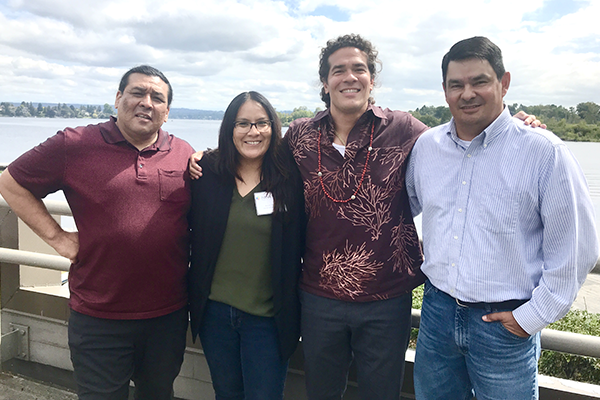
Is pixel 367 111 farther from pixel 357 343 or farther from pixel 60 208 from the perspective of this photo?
pixel 60 208

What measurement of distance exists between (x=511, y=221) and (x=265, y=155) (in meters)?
1.25

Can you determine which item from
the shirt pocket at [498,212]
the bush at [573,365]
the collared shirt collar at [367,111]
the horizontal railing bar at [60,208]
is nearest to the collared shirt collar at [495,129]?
the shirt pocket at [498,212]

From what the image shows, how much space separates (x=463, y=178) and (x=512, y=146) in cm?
22

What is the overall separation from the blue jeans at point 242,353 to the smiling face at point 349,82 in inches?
45.5

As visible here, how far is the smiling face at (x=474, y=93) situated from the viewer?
1.81 metres

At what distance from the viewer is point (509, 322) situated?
173 cm

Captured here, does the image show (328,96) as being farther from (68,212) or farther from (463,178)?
(68,212)

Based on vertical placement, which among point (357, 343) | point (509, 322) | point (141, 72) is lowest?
point (357, 343)

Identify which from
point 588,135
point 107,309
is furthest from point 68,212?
point 588,135

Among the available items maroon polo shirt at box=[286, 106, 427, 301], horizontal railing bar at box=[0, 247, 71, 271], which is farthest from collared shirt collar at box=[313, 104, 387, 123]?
horizontal railing bar at box=[0, 247, 71, 271]

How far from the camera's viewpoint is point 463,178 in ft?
6.11

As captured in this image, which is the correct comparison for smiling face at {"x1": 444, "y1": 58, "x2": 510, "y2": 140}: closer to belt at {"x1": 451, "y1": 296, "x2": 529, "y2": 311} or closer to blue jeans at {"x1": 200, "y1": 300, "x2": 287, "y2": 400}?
belt at {"x1": 451, "y1": 296, "x2": 529, "y2": 311}

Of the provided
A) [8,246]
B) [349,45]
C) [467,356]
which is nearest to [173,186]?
[349,45]

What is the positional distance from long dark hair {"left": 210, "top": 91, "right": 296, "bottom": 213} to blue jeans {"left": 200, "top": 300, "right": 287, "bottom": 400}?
2.23 feet
